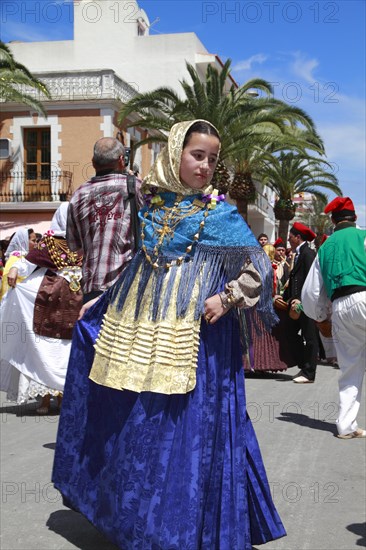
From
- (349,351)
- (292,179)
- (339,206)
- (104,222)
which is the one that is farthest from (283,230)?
(104,222)

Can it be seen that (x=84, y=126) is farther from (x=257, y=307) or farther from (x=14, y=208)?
(x=257, y=307)

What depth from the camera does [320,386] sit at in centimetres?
934

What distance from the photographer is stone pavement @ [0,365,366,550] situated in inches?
154

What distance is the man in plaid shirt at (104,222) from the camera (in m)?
4.55

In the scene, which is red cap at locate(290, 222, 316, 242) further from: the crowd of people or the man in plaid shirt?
the crowd of people

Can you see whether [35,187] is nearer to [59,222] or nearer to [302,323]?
[302,323]

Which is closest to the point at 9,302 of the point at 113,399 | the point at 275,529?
the point at 113,399

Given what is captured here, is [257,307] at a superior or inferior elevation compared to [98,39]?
inferior

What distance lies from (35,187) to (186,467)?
26.3 m

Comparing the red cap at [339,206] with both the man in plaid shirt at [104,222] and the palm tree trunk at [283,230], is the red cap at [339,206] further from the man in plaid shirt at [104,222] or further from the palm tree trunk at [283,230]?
the palm tree trunk at [283,230]

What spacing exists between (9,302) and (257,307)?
405cm

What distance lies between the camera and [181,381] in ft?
10.8

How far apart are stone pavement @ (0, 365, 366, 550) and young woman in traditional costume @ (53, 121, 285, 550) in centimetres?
41

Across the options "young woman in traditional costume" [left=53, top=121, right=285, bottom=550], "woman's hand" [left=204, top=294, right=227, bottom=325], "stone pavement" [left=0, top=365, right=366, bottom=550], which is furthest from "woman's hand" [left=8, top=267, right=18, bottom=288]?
"woman's hand" [left=204, top=294, right=227, bottom=325]
